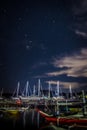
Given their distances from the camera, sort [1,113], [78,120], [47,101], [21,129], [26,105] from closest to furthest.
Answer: [78,120] < [21,129] < [1,113] < [47,101] < [26,105]

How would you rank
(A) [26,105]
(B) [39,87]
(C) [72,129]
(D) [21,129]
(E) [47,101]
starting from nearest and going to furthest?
(C) [72,129] → (D) [21,129] → (B) [39,87] → (E) [47,101] → (A) [26,105]

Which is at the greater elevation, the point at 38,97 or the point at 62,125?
the point at 38,97

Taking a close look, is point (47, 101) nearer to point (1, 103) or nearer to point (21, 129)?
→ point (1, 103)

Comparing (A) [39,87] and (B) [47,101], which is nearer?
(A) [39,87]

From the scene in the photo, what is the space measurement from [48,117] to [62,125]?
6019 mm

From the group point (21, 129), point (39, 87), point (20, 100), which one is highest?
point (39, 87)

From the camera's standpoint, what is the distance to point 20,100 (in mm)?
109562

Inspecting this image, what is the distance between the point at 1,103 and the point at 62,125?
7126cm

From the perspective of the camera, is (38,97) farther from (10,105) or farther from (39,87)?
(10,105)

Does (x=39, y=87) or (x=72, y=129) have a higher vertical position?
(x=39, y=87)

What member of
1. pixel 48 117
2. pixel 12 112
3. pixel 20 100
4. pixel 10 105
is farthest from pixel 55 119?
pixel 10 105

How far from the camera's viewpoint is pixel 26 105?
12338 centimetres

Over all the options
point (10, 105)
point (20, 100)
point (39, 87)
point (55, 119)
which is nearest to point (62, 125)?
point (55, 119)

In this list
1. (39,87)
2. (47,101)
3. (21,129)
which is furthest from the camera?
(47,101)
